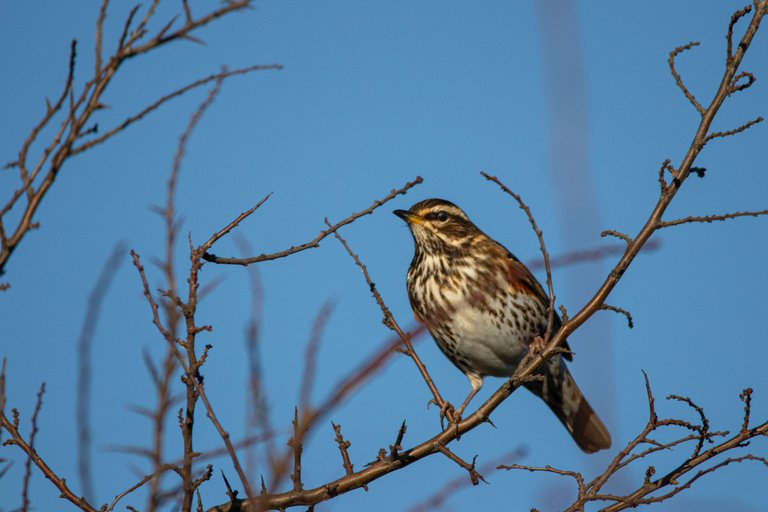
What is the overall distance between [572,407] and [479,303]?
2019 mm

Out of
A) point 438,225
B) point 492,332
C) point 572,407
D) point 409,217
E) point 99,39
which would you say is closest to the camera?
point 99,39

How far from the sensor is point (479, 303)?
7461mm

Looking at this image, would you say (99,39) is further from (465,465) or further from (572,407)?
(572,407)

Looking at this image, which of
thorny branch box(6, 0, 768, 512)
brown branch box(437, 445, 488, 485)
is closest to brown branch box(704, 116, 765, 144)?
thorny branch box(6, 0, 768, 512)

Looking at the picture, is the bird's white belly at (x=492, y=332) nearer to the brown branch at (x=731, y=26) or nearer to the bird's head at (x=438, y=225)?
the bird's head at (x=438, y=225)

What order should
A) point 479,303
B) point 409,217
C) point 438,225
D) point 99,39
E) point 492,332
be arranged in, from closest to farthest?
point 99,39
point 479,303
point 492,332
point 438,225
point 409,217

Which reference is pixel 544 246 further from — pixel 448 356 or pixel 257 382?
pixel 448 356

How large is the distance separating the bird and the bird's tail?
0.01 meters

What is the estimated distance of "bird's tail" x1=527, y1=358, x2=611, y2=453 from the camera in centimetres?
856

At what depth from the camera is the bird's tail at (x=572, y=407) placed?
337 inches

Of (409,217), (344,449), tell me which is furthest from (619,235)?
(409,217)

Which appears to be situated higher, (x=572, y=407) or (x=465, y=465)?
(x=572, y=407)

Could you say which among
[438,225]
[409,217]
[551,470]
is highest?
[409,217]

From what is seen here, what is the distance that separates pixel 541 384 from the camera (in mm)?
8578
